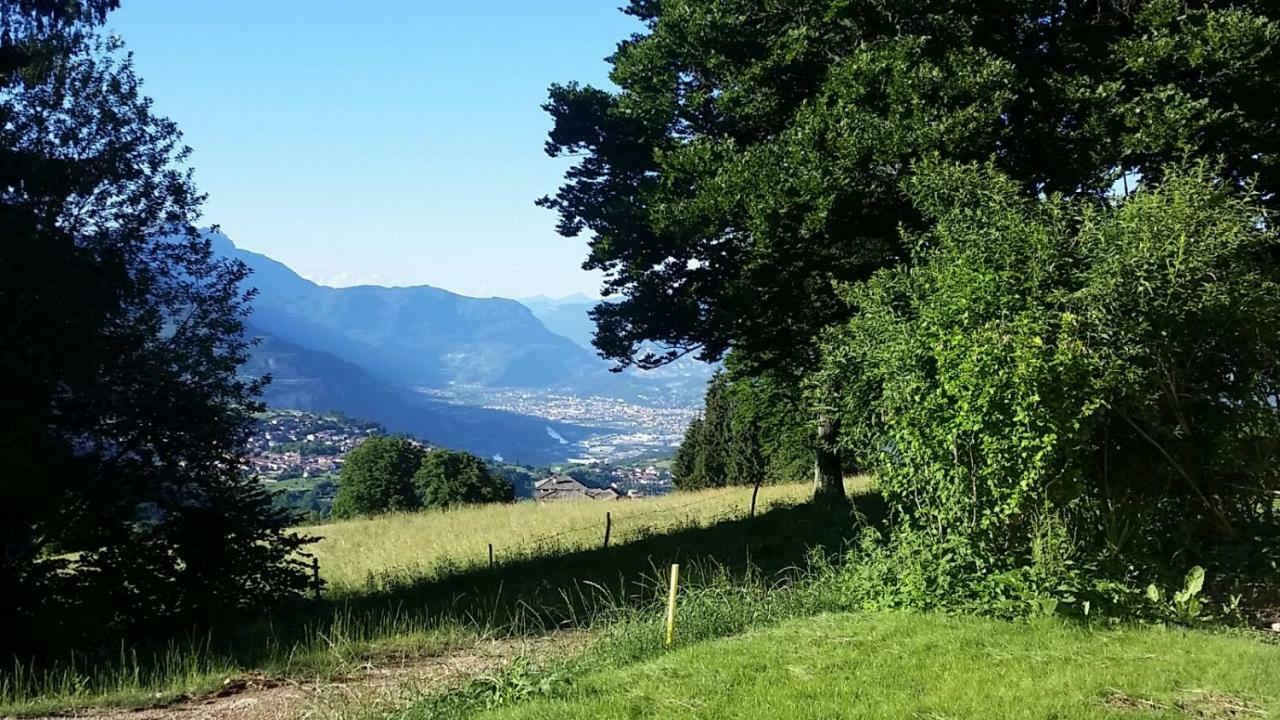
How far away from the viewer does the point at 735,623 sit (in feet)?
25.2

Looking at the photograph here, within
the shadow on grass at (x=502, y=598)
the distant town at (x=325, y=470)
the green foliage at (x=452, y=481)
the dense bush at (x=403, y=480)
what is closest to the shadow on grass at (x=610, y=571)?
the shadow on grass at (x=502, y=598)

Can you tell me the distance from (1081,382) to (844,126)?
6.42m

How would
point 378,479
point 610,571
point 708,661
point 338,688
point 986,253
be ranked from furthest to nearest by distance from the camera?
point 378,479
point 610,571
point 986,253
point 338,688
point 708,661

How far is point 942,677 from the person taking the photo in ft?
18.3

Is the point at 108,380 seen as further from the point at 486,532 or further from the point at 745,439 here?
the point at 745,439

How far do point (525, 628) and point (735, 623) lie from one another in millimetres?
2946

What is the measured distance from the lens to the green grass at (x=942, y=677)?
16.6 feet

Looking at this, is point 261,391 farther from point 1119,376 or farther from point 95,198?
point 1119,376

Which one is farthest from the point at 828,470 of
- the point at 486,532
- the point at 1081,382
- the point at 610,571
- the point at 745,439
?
the point at 745,439

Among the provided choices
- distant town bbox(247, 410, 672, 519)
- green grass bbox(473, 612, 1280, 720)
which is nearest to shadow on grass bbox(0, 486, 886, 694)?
green grass bbox(473, 612, 1280, 720)

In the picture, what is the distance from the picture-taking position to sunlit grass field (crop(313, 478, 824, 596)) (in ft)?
55.4

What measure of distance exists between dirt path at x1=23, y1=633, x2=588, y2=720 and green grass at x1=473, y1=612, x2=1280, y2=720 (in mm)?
1482

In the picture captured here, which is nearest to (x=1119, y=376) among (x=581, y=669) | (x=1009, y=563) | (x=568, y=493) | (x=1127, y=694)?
(x=1009, y=563)

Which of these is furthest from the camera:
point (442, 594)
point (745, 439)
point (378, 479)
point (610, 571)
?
point (745, 439)
